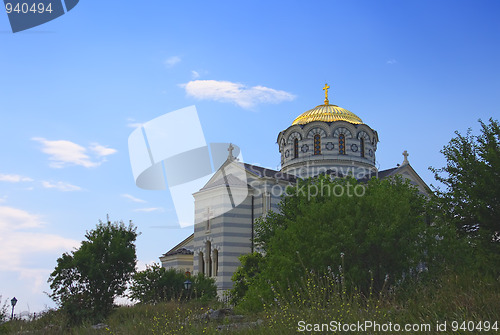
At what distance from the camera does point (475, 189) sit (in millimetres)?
21328

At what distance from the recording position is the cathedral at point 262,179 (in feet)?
125

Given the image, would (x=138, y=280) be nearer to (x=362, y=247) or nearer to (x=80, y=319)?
(x=80, y=319)

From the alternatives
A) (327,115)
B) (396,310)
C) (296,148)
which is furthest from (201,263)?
(396,310)

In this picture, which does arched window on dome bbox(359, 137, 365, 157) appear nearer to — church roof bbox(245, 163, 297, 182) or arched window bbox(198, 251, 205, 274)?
church roof bbox(245, 163, 297, 182)

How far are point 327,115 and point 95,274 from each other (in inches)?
1137

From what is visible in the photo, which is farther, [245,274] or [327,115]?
[327,115]

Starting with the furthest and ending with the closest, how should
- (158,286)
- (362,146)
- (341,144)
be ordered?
(362,146) → (341,144) → (158,286)

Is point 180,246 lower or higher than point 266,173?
lower

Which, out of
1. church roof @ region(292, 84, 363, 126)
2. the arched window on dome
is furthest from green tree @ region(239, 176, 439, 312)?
church roof @ region(292, 84, 363, 126)

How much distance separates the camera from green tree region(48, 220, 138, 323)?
22.0m

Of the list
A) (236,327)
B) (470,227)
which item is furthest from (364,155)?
(236,327)

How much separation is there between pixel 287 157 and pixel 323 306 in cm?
3493

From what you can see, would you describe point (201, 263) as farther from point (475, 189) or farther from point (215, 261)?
point (475, 189)
